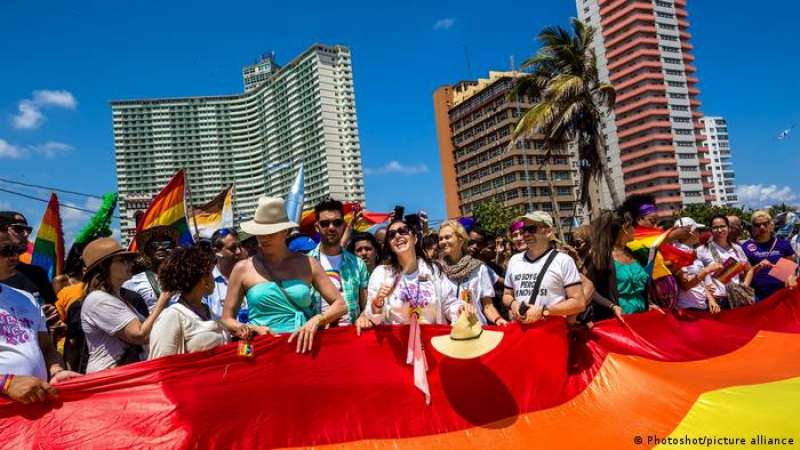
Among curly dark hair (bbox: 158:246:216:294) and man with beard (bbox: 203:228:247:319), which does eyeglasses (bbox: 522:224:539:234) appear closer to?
curly dark hair (bbox: 158:246:216:294)

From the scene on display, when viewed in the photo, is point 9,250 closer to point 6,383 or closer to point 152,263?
point 6,383

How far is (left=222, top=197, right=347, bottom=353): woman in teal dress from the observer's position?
3.67 m

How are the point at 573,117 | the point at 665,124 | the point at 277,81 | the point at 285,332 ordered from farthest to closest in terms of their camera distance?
the point at 277,81, the point at 665,124, the point at 573,117, the point at 285,332

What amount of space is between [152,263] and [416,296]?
2.63m

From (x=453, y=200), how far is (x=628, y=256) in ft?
353

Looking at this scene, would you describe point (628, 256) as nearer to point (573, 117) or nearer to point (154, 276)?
point (154, 276)

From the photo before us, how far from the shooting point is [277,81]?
136 metres

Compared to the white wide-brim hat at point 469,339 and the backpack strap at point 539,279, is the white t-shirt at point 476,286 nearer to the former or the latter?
the backpack strap at point 539,279

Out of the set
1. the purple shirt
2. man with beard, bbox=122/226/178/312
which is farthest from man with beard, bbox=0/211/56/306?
the purple shirt

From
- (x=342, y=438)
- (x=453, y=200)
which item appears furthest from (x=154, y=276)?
(x=453, y=200)

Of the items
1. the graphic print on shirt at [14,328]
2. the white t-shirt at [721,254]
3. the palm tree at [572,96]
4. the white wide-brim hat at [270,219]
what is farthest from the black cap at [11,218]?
the palm tree at [572,96]

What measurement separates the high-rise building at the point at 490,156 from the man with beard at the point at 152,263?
275 ft

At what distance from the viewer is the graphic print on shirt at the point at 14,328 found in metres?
3.04

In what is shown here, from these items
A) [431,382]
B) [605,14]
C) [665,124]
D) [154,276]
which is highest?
[605,14]
